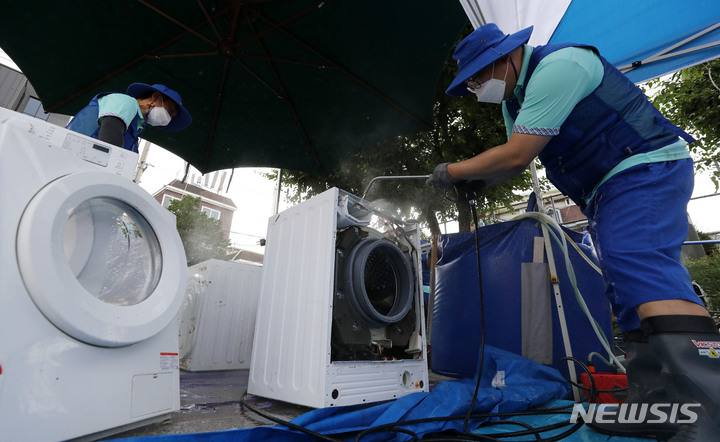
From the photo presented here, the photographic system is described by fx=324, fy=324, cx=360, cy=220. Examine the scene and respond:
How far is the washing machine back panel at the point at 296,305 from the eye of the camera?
163 cm

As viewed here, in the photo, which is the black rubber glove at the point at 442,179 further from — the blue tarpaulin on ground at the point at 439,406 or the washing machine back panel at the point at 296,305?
the blue tarpaulin on ground at the point at 439,406

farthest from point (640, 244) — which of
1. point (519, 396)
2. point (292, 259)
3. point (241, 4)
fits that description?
point (241, 4)

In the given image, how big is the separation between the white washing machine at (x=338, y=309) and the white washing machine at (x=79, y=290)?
602mm

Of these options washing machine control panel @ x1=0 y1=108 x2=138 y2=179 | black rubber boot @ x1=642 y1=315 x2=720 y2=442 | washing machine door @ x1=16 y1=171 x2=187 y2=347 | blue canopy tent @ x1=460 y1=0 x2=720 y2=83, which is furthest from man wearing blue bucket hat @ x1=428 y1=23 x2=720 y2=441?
blue canopy tent @ x1=460 y1=0 x2=720 y2=83

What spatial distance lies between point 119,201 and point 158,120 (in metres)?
1.06

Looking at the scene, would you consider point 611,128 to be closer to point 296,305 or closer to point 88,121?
point 296,305

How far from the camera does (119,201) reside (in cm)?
133

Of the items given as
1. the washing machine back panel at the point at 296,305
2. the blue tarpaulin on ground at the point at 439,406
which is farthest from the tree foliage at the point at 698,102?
the washing machine back panel at the point at 296,305

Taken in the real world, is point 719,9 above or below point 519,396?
above

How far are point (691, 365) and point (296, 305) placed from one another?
1.61 meters

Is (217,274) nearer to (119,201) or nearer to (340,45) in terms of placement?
(119,201)

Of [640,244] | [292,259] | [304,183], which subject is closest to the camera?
[640,244]

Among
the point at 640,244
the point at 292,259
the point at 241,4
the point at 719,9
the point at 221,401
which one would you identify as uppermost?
the point at 241,4

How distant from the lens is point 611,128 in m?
1.23
